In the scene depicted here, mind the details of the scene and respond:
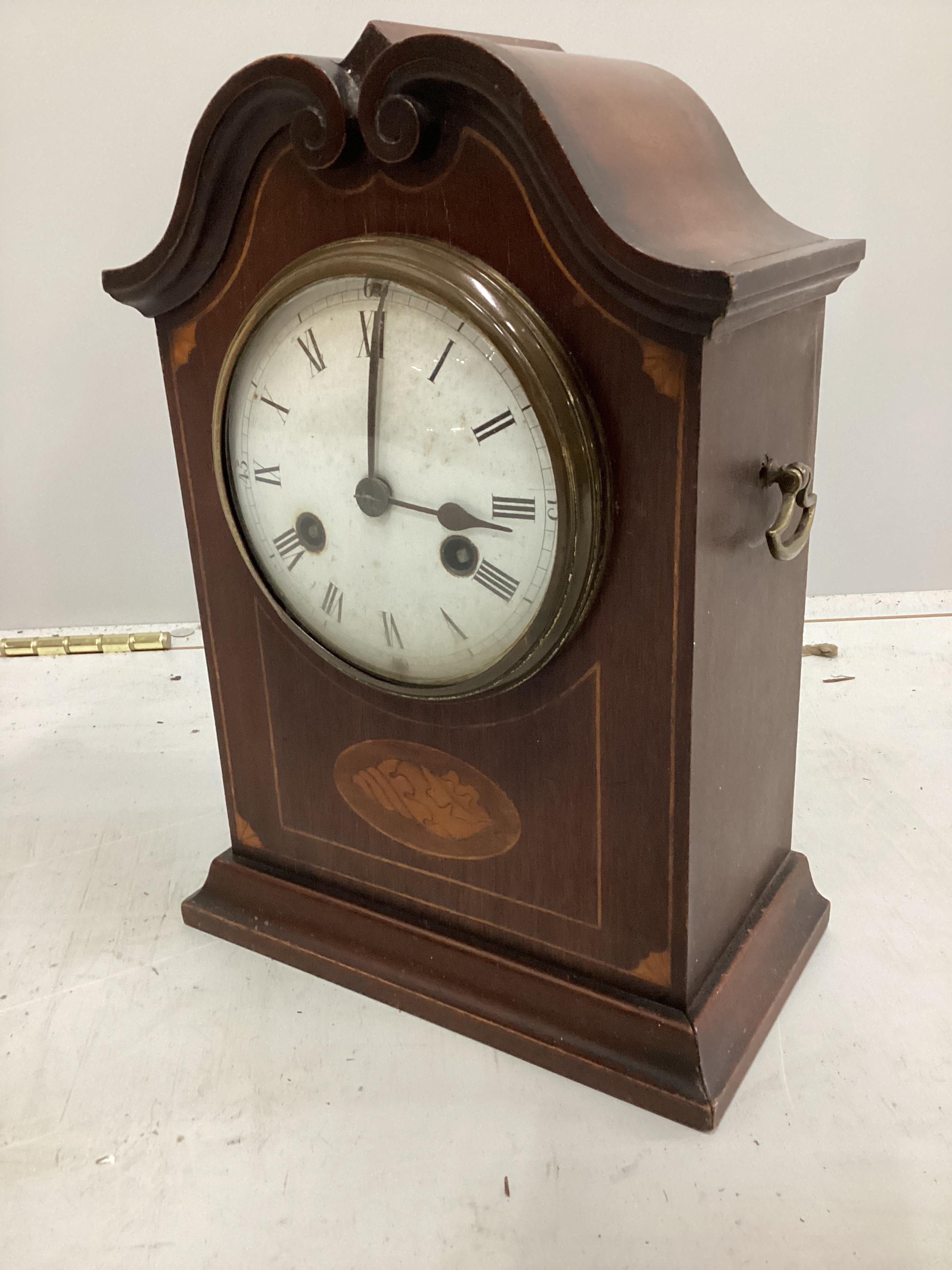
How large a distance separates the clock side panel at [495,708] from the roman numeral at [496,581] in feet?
0.24

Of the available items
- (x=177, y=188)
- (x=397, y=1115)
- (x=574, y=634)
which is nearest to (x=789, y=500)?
(x=574, y=634)

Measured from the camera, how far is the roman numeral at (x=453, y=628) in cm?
107

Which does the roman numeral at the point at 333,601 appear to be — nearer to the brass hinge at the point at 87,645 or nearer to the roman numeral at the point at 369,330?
the roman numeral at the point at 369,330

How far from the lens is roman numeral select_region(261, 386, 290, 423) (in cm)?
109

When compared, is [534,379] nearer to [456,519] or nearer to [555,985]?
[456,519]

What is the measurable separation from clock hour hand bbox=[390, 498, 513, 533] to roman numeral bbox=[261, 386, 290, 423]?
159 mm

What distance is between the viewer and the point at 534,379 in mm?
930

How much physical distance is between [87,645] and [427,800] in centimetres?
128

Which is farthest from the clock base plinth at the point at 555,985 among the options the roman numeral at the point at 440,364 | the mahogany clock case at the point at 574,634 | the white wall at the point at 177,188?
the white wall at the point at 177,188

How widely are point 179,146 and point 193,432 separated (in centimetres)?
115

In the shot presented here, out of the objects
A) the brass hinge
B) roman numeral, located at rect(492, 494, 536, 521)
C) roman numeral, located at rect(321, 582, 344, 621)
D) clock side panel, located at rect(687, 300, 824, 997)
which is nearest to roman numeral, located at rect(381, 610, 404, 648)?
roman numeral, located at rect(321, 582, 344, 621)

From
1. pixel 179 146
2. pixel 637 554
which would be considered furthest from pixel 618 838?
pixel 179 146

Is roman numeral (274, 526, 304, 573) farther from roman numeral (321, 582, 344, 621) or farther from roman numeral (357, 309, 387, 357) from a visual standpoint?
roman numeral (357, 309, 387, 357)

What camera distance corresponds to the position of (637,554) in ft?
3.22
